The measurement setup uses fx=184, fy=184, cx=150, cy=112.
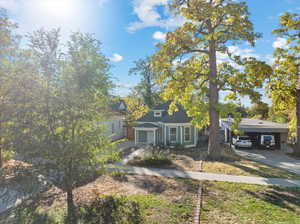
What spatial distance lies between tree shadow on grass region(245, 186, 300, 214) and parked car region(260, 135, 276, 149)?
12.6m

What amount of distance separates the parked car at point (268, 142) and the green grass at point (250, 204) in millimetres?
12614

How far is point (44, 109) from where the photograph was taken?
4.70 metres

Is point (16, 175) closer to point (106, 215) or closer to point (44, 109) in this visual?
point (44, 109)

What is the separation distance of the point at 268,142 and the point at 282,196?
13.8m

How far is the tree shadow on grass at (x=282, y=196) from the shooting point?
6.30 m

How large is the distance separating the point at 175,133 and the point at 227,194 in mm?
12162

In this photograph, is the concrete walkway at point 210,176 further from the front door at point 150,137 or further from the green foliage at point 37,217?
the front door at point 150,137

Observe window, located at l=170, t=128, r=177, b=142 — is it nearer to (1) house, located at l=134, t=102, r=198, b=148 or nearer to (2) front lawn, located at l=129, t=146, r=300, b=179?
(1) house, located at l=134, t=102, r=198, b=148

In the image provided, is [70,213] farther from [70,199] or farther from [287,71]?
[287,71]

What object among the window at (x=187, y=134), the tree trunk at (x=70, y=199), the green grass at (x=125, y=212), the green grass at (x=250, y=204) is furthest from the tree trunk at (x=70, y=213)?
the window at (x=187, y=134)

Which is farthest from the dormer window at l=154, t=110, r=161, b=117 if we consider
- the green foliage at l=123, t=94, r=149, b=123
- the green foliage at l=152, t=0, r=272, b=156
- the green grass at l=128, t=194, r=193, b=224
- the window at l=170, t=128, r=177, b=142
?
the green grass at l=128, t=194, r=193, b=224

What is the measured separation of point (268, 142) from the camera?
62.1 feet

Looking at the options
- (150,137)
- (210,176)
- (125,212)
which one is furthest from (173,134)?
(125,212)

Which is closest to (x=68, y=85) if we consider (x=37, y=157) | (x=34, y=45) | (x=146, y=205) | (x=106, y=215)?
(x=34, y=45)
